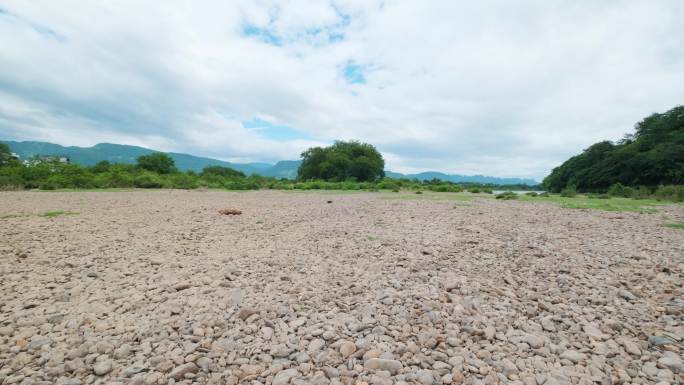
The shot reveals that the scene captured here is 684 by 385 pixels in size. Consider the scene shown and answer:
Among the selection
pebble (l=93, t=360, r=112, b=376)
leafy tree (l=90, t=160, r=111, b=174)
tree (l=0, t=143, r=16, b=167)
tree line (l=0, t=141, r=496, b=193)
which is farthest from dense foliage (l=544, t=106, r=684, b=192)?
tree (l=0, t=143, r=16, b=167)

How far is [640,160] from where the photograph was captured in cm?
4400

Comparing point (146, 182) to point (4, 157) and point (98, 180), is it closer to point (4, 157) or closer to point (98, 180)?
point (98, 180)

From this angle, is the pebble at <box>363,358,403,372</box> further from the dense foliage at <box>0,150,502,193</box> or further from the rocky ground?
the dense foliage at <box>0,150,502,193</box>

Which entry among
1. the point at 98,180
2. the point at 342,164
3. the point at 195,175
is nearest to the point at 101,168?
the point at 195,175

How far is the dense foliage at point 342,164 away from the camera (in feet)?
187

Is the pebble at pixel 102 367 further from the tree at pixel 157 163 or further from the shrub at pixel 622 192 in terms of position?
the tree at pixel 157 163

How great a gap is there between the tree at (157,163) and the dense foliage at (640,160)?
64.4 metres

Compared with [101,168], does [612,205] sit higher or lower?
lower

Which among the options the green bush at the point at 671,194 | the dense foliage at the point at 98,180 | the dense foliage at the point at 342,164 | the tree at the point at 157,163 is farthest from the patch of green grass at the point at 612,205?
the tree at the point at 157,163

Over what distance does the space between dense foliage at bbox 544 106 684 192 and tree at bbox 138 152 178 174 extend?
64.4m

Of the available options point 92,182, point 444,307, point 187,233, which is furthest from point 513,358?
point 92,182

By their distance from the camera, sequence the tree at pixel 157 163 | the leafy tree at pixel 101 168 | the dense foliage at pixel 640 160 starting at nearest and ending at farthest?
1. the leafy tree at pixel 101 168
2. the dense foliage at pixel 640 160
3. the tree at pixel 157 163

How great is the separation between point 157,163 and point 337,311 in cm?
5349

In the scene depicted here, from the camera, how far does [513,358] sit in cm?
325
